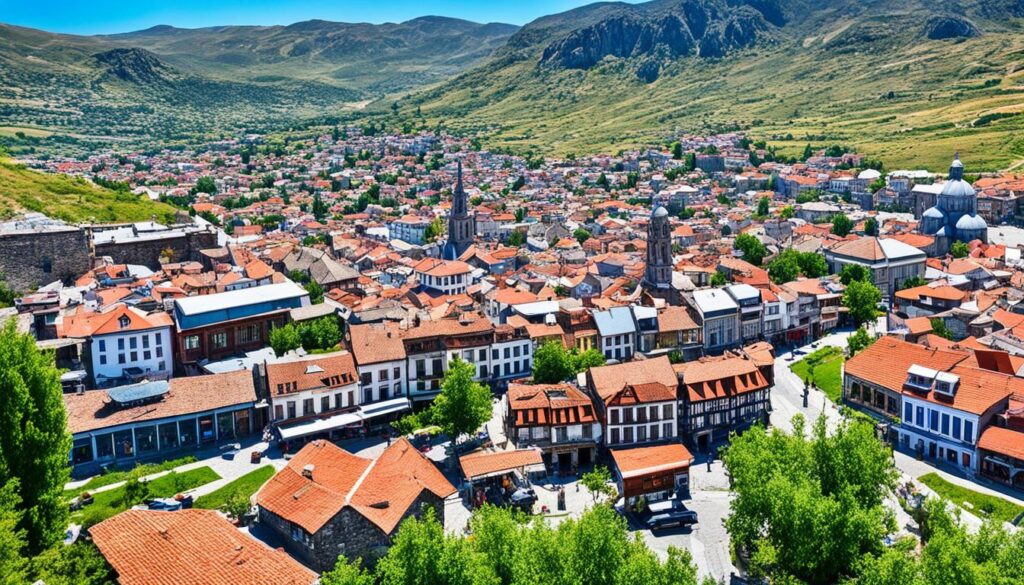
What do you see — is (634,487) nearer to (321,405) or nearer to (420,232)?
(321,405)

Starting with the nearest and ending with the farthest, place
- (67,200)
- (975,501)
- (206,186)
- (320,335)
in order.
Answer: (975,501) → (320,335) → (67,200) → (206,186)

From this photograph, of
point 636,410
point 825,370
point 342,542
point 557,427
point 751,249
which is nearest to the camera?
point 342,542

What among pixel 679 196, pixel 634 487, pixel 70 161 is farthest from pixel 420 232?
pixel 70 161

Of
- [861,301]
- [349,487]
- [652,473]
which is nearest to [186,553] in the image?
[349,487]

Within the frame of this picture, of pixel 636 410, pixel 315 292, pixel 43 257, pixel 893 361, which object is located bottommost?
pixel 636 410

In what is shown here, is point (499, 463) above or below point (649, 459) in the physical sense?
above

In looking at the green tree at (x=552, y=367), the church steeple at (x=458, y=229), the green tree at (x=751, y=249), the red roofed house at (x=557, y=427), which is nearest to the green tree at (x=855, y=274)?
the green tree at (x=751, y=249)

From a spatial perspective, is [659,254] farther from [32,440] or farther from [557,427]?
[32,440]
